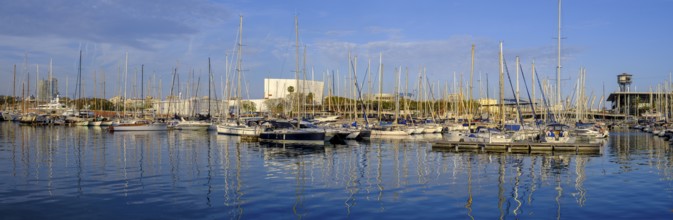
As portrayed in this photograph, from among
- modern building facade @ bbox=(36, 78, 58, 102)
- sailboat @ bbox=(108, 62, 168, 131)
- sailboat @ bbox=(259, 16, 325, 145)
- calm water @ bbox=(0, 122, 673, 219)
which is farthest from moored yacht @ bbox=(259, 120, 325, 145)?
modern building facade @ bbox=(36, 78, 58, 102)

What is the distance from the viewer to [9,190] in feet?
69.3

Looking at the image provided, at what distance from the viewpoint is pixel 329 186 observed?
23234 mm

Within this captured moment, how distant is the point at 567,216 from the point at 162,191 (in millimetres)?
14379

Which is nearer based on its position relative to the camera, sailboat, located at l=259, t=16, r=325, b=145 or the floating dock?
the floating dock

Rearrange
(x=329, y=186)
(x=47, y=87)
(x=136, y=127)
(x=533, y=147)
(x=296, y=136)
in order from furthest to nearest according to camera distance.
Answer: (x=47, y=87) < (x=136, y=127) < (x=296, y=136) < (x=533, y=147) < (x=329, y=186)

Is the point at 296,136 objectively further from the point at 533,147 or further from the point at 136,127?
the point at 136,127

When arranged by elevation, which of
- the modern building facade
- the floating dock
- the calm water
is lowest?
the calm water

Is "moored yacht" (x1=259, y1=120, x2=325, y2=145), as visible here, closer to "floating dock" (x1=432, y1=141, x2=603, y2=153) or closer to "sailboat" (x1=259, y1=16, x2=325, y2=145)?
"sailboat" (x1=259, y1=16, x2=325, y2=145)

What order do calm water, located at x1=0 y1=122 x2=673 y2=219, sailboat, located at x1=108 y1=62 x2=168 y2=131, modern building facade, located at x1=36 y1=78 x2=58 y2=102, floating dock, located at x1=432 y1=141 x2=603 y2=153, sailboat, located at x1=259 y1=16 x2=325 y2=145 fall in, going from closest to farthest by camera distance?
calm water, located at x1=0 y1=122 x2=673 y2=219 → floating dock, located at x1=432 y1=141 x2=603 y2=153 → sailboat, located at x1=259 y1=16 x2=325 y2=145 → sailboat, located at x1=108 y1=62 x2=168 y2=131 → modern building facade, located at x1=36 y1=78 x2=58 y2=102

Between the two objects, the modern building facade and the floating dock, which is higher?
the modern building facade

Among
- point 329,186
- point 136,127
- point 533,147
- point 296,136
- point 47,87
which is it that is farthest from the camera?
point 47,87

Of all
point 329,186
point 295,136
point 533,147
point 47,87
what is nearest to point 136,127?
point 295,136

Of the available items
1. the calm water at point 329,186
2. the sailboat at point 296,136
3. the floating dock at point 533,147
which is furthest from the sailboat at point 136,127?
the floating dock at point 533,147

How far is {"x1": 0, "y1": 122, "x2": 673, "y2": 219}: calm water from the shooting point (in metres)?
17.7
